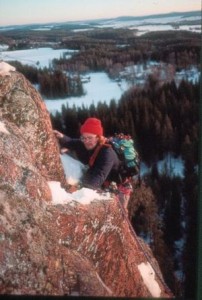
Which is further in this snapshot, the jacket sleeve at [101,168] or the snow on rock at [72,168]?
the snow on rock at [72,168]

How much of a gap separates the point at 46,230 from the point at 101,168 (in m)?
0.72

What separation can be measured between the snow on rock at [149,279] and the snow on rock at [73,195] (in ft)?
2.64

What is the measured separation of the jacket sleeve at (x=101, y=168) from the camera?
3326 mm

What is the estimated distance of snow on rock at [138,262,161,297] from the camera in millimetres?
3506

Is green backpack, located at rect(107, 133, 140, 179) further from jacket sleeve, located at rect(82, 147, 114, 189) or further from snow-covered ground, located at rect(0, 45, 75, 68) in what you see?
snow-covered ground, located at rect(0, 45, 75, 68)

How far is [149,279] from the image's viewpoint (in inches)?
142

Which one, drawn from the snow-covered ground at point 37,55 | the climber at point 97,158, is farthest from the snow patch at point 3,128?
the snow-covered ground at point 37,55

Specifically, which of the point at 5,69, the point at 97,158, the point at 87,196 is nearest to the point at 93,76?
the point at 5,69

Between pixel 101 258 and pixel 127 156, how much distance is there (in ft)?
3.03

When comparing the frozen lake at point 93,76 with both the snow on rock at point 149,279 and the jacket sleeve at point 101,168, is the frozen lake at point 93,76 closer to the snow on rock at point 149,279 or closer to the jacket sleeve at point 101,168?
the jacket sleeve at point 101,168

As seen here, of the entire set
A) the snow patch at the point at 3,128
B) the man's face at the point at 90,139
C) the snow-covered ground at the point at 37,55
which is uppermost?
the snow-covered ground at the point at 37,55

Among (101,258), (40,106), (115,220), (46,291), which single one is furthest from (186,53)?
(46,291)

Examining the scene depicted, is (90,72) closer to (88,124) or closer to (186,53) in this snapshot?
(186,53)

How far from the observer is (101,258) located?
320 centimetres
